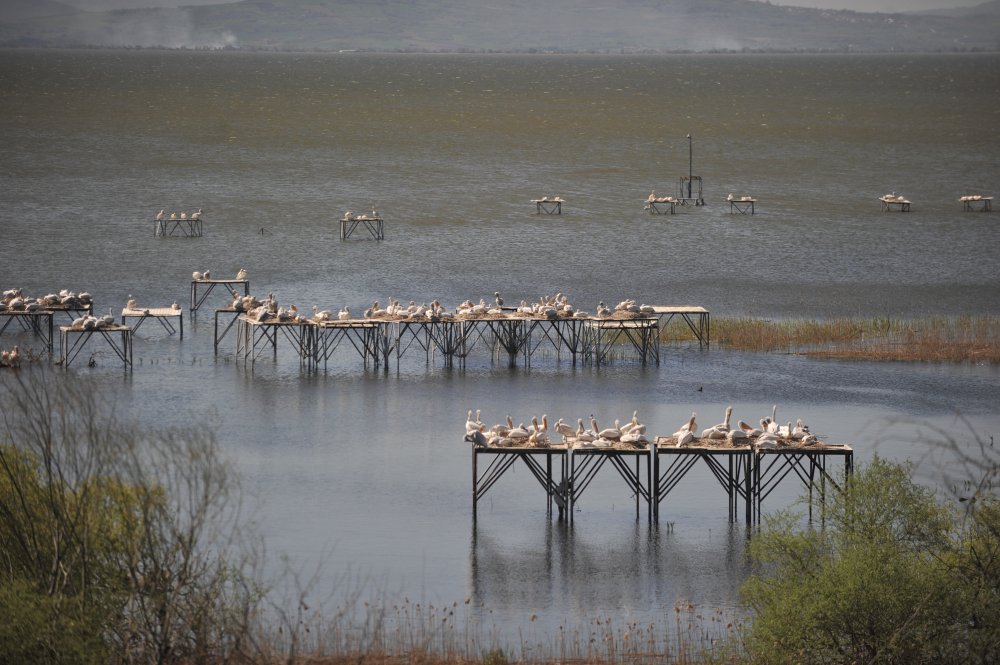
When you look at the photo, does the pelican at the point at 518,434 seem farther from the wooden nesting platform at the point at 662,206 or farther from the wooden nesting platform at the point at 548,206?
the wooden nesting platform at the point at 662,206

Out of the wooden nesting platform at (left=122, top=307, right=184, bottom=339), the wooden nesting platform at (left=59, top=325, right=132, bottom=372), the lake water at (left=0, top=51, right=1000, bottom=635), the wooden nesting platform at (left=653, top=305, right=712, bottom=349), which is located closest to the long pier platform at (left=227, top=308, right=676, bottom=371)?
the wooden nesting platform at (left=653, top=305, right=712, bottom=349)

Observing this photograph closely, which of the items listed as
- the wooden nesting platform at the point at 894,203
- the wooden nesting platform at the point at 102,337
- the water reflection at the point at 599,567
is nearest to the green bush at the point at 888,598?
the water reflection at the point at 599,567

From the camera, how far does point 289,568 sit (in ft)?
106

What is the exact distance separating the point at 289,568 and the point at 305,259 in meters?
48.3

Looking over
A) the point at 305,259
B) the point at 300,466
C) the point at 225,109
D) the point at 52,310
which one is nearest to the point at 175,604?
the point at 300,466

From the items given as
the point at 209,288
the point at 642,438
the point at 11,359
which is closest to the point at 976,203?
the point at 209,288

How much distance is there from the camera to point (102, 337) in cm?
5741

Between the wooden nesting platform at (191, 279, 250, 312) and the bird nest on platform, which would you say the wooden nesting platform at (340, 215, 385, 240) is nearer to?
the wooden nesting platform at (191, 279, 250, 312)

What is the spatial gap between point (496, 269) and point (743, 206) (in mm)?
29571

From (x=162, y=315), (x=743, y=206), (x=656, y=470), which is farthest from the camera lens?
(x=743, y=206)

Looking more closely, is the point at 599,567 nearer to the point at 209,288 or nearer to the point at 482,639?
the point at 482,639

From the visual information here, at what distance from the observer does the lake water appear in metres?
34.8

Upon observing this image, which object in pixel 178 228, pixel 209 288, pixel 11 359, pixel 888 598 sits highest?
pixel 178 228

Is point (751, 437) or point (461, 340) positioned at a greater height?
point (461, 340)
